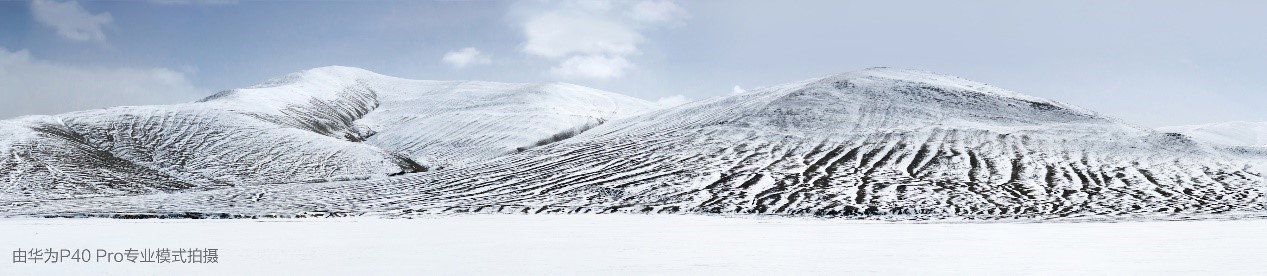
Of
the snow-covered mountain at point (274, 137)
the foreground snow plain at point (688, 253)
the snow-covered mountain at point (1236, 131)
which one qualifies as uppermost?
the snow-covered mountain at point (274, 137)

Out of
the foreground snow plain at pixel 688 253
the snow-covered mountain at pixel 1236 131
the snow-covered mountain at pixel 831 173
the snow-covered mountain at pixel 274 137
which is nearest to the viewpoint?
the foreground snow plain at pixel 688 253

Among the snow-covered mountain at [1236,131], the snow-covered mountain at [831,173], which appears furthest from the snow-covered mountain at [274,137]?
the snow-covered mountain at [1236,131]

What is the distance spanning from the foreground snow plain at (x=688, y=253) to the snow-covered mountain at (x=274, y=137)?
49.2m

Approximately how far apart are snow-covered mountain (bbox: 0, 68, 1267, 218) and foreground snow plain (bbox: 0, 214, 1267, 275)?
17.6 m

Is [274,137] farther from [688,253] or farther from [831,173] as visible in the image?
[688,253]

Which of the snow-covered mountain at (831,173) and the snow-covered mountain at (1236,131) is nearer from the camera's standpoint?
the snow-covered mountain at (831,173)

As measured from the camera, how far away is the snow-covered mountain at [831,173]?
36.5 metres

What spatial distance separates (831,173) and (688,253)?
119 feet

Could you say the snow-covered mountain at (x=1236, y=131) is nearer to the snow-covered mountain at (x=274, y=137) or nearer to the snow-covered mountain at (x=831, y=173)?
the snow-covered mountain at (x=831, y=173)

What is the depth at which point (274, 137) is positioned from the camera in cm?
8112

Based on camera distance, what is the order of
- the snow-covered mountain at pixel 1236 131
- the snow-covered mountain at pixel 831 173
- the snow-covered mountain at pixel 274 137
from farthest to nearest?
1. the snow-covered mountain at pixel 1236 131
2. the snow-covered mountain at pixel 274 137
3. the snow-covered mountain at pixel 831 173

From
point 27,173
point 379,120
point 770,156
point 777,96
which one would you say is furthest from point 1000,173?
point 379,120

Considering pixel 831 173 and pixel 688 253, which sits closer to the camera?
pixel 688 253

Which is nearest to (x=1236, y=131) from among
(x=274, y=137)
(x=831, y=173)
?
(x=831, y=173)
